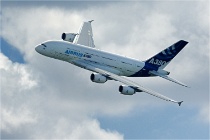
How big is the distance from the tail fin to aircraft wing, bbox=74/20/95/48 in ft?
56.1

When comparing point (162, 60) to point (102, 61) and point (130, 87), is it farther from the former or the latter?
point (130, 87)

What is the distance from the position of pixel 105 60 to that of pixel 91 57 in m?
4.10

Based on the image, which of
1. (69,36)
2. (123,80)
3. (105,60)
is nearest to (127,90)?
(123,80)

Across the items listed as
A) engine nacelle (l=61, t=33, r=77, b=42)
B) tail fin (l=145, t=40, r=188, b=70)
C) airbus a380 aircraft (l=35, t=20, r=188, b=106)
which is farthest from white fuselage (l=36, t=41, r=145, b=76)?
engine nacelle (l=61, t=33, r=77, b=42)

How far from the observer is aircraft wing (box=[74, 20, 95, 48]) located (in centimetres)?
16207

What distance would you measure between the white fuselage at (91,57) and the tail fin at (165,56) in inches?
175

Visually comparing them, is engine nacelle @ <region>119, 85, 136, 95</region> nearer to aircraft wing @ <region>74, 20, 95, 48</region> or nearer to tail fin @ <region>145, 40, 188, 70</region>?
tail fin @ <region>145, 40, 188, 70</region>

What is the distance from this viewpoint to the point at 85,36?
164 meters

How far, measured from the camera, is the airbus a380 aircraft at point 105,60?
13938cm

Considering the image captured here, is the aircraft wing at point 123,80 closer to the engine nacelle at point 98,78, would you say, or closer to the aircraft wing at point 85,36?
the engine nacelle at point 98,78

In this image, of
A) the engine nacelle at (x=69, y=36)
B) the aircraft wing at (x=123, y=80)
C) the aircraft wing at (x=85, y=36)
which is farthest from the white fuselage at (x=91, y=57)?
the engine nacelle at (x=69, y=36)

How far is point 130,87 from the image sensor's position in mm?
133000

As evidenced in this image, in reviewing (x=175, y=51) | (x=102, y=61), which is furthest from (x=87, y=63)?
(x=175, y=51)

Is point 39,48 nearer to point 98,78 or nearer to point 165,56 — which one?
point 98,78
